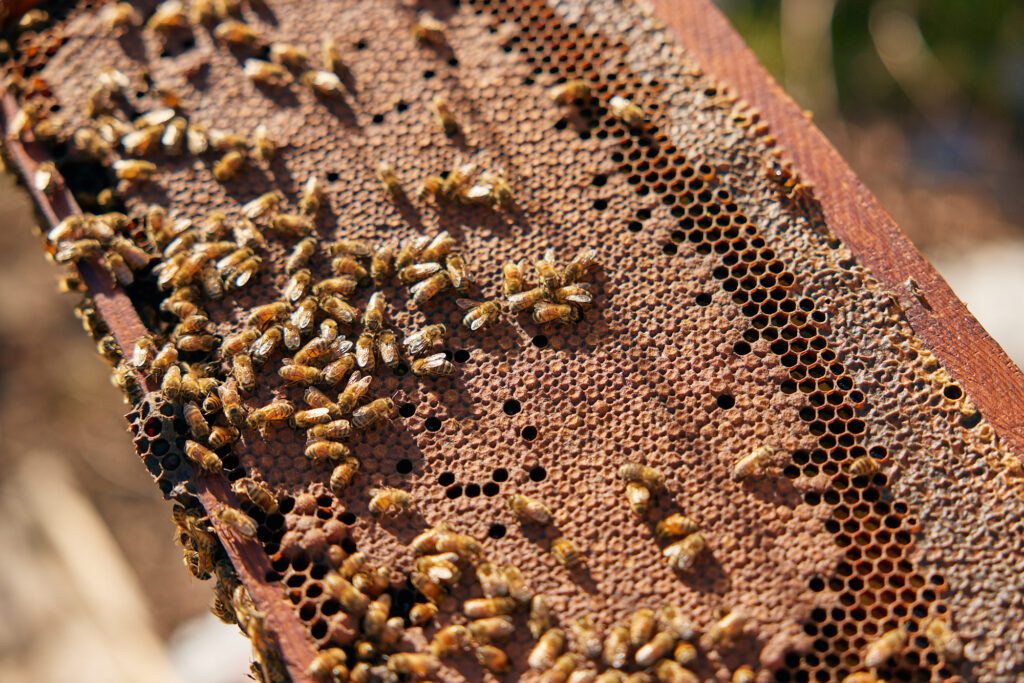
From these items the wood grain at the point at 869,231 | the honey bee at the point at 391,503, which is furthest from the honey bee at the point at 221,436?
the wood grain at the point at 869,231

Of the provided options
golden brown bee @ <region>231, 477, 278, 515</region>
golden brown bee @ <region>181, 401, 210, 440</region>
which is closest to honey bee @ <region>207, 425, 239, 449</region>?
golden brown bee @ <region>181, 401, 210, 440</region>

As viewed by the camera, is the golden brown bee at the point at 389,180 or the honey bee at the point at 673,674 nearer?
the honey bee at the point at 673,674

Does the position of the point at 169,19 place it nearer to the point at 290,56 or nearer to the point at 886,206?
the point at 290,56

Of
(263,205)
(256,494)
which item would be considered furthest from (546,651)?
(263,205)

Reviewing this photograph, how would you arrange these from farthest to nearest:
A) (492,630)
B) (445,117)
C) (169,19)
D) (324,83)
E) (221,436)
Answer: (169,19), (324,83), (445,117), (221,436), (492,630)

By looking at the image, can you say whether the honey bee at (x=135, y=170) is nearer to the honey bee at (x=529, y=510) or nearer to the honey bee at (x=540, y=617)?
the honey bee at (x=529, y=510)

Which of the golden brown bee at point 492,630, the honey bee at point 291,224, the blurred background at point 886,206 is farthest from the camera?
the blurred background at point 886,206

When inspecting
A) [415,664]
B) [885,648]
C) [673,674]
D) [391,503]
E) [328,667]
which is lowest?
[328,667]
